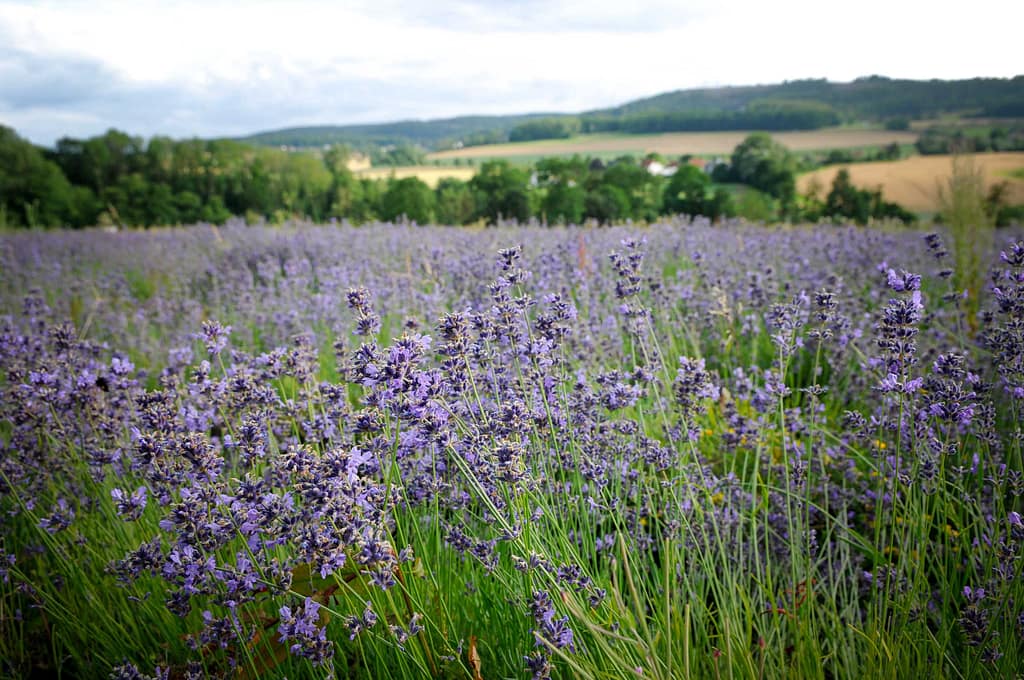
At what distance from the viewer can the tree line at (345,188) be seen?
14.2 m

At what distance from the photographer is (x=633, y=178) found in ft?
48.3

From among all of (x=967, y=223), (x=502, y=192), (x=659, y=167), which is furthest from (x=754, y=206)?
(x=967, y=223)

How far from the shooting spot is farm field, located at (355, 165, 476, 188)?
16503mm

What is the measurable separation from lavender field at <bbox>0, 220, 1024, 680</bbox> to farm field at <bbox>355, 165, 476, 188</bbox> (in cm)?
1357

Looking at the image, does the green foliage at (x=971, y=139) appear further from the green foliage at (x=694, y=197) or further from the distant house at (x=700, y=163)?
the distant house at (x=700, y=163)

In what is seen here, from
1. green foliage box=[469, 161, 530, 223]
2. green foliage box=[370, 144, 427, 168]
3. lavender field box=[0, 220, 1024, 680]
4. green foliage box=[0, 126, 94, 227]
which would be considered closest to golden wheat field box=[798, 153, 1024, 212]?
lavender field box=[0, 220, 1024, 680]

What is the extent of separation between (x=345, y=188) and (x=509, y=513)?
20.1 metres

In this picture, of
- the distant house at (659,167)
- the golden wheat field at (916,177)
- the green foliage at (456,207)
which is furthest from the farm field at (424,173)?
the golden wheat field at (916,177)

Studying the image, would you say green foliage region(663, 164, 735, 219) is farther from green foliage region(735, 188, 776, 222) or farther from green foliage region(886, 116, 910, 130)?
green foliage region(886, 116, 910, 130)

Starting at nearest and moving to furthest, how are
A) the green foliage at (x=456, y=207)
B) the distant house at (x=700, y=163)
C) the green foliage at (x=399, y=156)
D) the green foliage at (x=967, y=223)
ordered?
the green foliage at (x=967, y=223)
the green foliage at (x=456, y=207)
the distant house at (x=700, y=163)
the green foliage at (x=399, y=156)

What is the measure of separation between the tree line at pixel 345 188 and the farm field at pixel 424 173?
0.30 meters

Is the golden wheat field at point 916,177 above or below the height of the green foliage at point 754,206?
above

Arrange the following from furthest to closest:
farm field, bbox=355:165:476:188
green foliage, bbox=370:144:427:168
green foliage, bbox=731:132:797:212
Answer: green foliage, bbox=370:144:427:168 → farm field, bbox=355:165:476:188 → green foliage, bbox=731:132:797:212

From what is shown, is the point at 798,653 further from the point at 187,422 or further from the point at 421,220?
the point at 421,220
